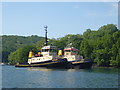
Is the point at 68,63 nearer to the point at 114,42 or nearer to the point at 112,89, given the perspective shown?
the point at 114,42

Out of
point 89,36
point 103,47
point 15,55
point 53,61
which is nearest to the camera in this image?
point 53,61

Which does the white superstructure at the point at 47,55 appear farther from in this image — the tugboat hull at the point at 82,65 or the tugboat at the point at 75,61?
the tugboat hull at the point at 82,65

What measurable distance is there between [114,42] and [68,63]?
2802cm

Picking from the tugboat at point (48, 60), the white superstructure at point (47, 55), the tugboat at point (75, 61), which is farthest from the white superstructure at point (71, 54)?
the white superstructure at point (47, 55)

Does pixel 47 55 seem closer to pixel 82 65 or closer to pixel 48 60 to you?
pixel 48 60

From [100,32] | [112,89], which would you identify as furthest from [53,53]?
[100,32]

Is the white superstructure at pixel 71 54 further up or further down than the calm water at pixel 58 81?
further up

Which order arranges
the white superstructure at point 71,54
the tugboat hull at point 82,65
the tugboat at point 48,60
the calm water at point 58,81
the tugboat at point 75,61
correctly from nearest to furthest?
1. the calm water at point 58,81
2. the tugboat at point 48,60
3. the tugboat hull at point 82,65
4. the tugboat at point 75,61
5. the white superstructure at point 71,54

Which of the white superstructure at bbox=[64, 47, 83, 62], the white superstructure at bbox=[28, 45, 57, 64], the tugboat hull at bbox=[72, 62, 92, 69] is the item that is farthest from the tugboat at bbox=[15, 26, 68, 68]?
the white superstructure at bbox=[64, 47, 83, 62]

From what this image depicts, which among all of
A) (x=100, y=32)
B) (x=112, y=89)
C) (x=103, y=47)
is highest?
(x=100, y=32)

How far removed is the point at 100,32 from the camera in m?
168

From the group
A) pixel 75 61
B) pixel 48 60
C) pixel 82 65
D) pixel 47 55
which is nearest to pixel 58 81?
pixel 82 65

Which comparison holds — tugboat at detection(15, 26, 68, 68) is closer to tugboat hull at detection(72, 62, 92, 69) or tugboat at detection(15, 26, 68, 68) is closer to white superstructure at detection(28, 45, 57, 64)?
white superstructure at detection(28, 45, 57, 64)

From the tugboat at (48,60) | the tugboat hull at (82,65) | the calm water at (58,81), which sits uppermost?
the tugboat at (48,60)
